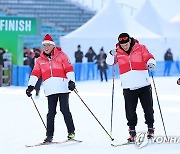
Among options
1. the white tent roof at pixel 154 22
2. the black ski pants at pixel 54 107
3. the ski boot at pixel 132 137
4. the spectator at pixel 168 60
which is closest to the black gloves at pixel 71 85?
the black ski pants at pixel 54 107

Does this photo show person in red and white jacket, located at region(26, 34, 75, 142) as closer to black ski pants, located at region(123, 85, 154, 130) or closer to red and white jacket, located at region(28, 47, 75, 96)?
red and white jacket, located at region(28, 47, 75, 96)

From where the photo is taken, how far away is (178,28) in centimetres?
3259

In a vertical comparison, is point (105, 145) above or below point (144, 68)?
below

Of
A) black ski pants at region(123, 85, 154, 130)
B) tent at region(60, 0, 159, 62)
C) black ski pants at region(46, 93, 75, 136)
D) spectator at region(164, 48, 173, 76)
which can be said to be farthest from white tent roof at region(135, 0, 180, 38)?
black ski pants at region(46, 93, 75, 136)

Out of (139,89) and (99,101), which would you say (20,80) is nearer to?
(99,101)

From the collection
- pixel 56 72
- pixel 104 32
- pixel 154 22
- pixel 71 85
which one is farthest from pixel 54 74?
pixel 154 22

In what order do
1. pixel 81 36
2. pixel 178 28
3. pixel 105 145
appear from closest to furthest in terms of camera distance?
pixel 105 145 → pixel 81 36 → pixel 178 28

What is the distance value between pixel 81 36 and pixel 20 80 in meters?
9.45

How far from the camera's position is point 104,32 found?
27.0 meters

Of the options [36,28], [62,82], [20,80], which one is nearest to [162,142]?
[62,82]

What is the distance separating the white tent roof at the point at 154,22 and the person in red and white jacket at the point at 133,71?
25041mm

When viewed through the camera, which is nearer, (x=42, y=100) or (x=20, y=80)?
(x=42, y=100)

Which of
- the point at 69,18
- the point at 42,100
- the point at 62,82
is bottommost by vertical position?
the point at 42,100

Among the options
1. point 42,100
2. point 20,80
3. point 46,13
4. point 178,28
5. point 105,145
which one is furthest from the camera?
point 46,13
